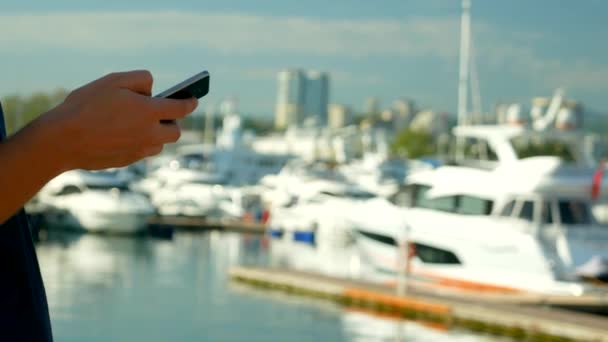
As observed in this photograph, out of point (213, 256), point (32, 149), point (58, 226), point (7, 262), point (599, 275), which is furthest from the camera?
point (58, 226)

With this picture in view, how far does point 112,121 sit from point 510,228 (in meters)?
18.8

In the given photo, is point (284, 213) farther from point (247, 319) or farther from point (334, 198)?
point (247, 319)

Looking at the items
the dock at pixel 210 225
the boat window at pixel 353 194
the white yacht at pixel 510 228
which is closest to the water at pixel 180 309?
the white yacht at pixel 510 228

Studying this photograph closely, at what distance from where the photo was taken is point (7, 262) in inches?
39.9

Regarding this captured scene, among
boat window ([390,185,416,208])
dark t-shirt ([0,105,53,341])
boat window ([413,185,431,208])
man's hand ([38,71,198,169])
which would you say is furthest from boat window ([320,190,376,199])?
man's hand ([38,71,198,169])

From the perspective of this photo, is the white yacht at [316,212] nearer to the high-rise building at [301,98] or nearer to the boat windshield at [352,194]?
the boat windshield at [352,194]

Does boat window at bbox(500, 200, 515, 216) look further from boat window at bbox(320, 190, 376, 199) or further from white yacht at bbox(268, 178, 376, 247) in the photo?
boat window at bbox(320, 190, 376, 199)

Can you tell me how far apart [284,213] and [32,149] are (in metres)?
42.5

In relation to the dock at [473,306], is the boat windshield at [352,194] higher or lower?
higher

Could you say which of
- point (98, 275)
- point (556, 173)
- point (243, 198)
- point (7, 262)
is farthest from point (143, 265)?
point (7, 262)

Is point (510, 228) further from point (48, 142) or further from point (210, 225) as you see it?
point (210, 225)

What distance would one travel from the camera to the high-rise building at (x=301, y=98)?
464ft

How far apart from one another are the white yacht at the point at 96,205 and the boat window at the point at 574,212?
21.4 m

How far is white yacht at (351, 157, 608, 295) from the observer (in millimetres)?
18984
